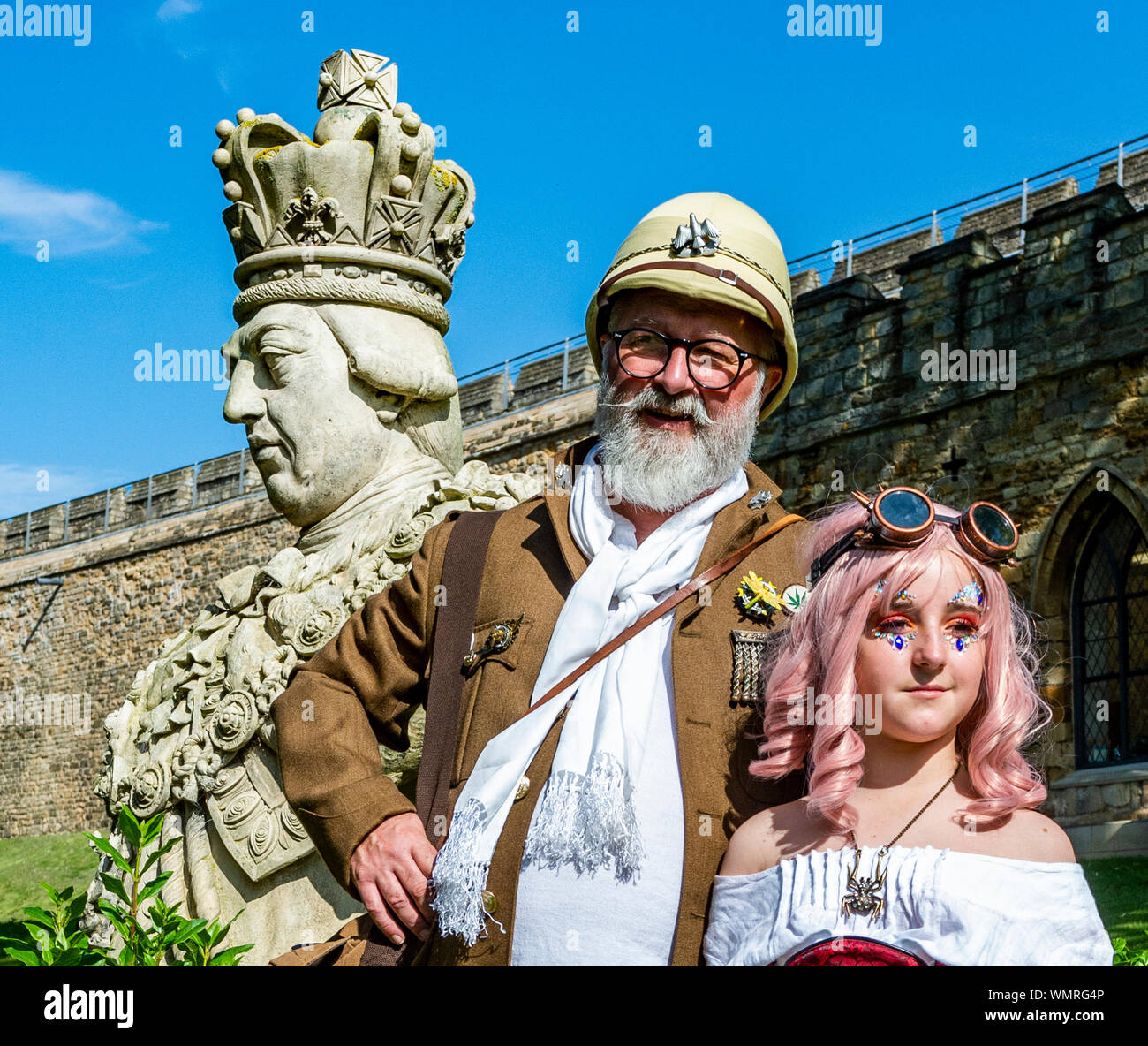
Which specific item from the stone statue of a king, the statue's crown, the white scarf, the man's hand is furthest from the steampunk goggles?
the statue's crown

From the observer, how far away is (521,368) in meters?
22.7

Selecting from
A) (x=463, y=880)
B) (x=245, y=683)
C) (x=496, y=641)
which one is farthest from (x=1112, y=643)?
(x=463, y=880)

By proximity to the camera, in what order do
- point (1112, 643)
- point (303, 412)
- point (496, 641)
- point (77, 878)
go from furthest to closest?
point (77, 878) < point (1112, 643) < point (303, 412) < point (496, 641)

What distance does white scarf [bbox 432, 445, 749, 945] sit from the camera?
2.44 m

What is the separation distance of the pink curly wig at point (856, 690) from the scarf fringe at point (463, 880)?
441mm

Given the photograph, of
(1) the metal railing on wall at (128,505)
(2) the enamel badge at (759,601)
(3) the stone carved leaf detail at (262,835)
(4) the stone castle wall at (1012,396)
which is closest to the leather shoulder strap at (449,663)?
(2) the enamel badge at (759,601)

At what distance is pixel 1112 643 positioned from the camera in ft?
45.0

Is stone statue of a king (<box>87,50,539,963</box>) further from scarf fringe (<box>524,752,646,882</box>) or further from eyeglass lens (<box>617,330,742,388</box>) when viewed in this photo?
scarf fringe (<box>524,752,646,882</box>)

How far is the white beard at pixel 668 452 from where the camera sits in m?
2.72

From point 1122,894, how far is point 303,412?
Answer: 7.89 meters

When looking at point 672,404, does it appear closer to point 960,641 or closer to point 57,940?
point 960,641

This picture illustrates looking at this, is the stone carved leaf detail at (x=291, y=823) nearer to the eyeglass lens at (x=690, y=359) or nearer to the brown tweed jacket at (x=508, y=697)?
the brown tweed jacket at (x=508, y=697)

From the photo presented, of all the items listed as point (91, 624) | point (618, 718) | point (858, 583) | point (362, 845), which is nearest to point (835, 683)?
point (858, 583)

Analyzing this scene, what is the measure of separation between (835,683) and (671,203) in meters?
0.99
